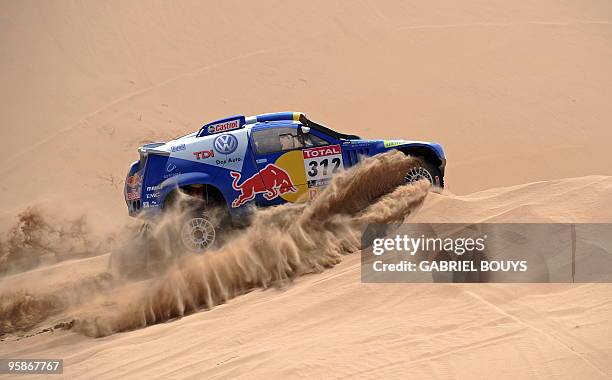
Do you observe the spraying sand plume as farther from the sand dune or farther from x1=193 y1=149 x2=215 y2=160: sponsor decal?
x1=193 y1=149 x2=215 y2=160: sponsor decal

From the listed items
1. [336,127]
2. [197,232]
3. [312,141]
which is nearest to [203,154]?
[197,232]

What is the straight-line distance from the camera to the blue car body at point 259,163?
33.9ft

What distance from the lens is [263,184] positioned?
10352mm

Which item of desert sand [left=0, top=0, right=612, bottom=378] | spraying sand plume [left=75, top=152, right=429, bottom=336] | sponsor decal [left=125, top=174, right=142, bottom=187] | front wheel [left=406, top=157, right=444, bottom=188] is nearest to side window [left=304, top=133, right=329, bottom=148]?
spraying sand plume [left=75, top=152, right=429, bottom=336]

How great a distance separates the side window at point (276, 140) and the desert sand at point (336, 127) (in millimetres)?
2141

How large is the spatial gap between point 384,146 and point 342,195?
37.2 inches

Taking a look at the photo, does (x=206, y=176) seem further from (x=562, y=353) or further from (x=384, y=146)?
(x=562, y=353)

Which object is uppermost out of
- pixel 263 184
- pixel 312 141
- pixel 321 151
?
pixel 312 141

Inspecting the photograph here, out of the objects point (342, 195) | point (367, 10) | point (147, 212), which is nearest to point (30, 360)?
point (147, 212)

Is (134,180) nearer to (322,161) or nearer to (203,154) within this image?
(203,154)

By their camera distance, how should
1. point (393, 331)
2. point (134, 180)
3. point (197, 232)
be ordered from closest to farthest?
point (393, 331) < point (197, 232) < point (134, 180)

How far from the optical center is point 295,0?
21500 mm

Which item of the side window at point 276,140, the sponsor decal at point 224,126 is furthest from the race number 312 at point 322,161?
the sponsor decal at point 224,126

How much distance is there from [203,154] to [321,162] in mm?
1587
